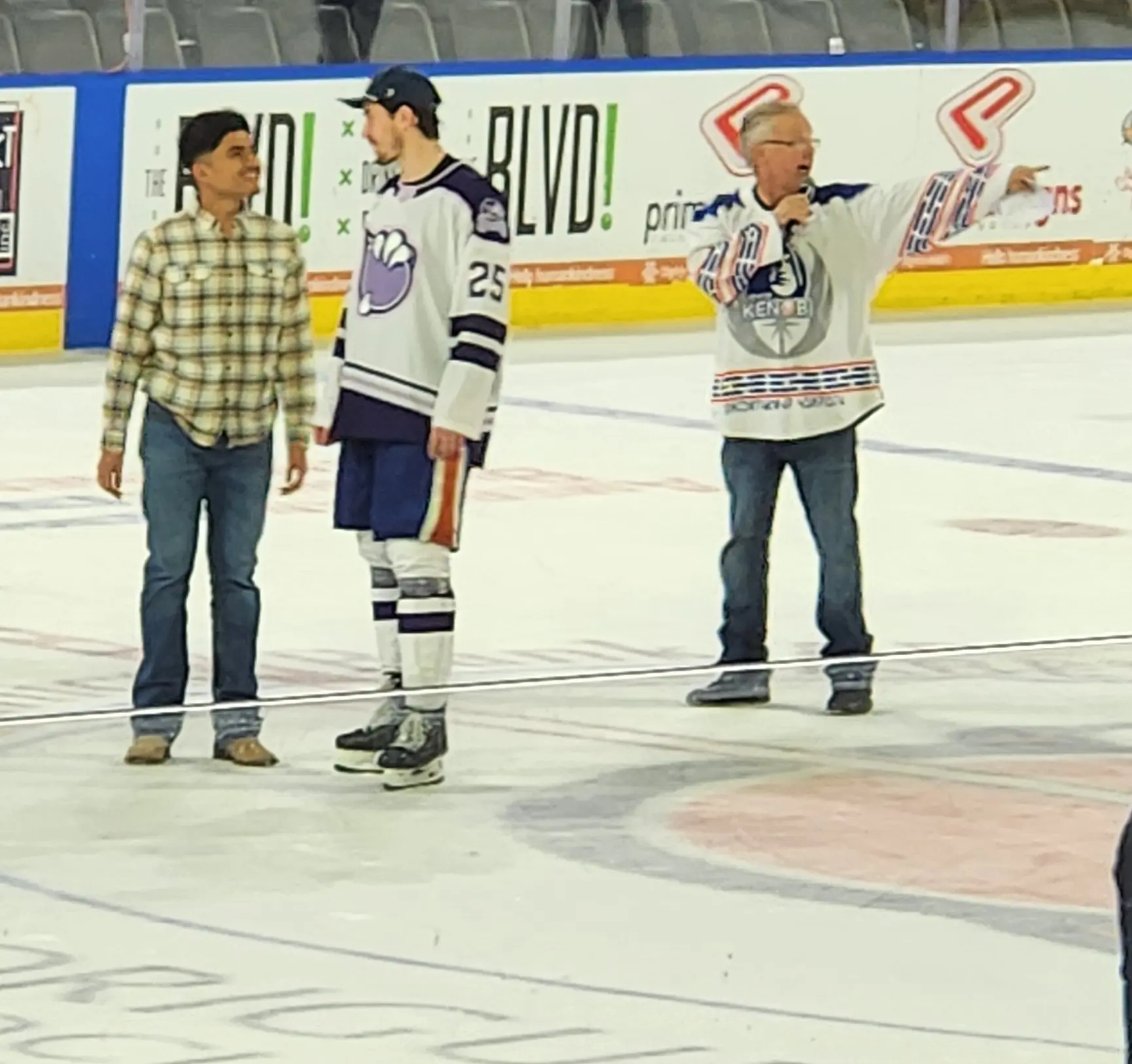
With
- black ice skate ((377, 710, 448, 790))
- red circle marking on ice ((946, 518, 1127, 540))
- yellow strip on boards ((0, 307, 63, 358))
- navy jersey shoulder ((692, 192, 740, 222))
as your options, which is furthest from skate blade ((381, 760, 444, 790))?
yellow strip on boards ((0, 307, 63, 358))

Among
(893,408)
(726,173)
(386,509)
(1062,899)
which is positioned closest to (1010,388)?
(893,408)

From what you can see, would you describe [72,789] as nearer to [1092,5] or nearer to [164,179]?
[164,179]

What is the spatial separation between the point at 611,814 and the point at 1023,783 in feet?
2.69

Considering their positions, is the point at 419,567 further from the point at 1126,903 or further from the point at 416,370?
the point at 1126,903

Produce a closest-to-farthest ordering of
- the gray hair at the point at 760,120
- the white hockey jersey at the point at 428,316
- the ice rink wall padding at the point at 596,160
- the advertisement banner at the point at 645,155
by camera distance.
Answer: the white hockey jersey at the point at 428,316, the gray hair at the point at 760,120, the ice rink wall padding at the point at 596,160, the advertisement banner at the point at 645,155

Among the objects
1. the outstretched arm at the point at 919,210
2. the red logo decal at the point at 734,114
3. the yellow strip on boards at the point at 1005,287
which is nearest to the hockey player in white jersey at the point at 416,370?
the outstretched arm at the point at 919,210

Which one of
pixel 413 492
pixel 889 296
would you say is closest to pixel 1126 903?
pixel 413 492

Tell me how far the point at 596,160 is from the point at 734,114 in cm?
98

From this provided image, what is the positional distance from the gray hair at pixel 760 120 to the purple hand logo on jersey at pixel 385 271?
1.26m

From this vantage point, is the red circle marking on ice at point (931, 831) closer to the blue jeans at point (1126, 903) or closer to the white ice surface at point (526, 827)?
the white ice surface at point (526, 827)

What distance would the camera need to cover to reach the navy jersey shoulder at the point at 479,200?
21.6 feet

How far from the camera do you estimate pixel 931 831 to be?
590cm

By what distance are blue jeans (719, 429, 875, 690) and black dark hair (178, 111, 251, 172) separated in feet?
5.31

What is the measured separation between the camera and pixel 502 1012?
4660mm
